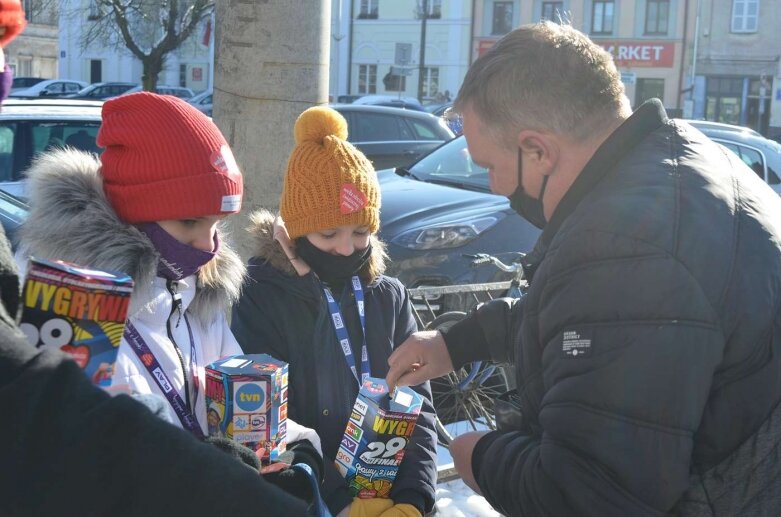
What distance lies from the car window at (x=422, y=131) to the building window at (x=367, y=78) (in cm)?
3603

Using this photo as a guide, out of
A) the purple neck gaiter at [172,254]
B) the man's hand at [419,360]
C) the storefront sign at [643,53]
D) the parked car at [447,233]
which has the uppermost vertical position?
the storefront sign at [643,53]

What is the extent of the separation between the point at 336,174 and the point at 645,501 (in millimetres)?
1535

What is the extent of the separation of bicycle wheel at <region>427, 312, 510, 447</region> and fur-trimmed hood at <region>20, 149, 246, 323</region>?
2.61 meters

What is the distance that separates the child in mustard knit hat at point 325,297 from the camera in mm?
2801

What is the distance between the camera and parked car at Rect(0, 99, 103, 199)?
7.63 meters

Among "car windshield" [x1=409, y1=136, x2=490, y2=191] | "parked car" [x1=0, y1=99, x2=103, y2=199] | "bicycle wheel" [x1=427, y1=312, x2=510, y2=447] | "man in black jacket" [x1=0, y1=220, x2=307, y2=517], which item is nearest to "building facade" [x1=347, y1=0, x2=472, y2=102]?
"car windshield" [x1=409, y1=136, x2=490, y2=191]

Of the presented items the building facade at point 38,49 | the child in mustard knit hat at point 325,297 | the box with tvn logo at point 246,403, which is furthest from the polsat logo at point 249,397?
the building facade at point 38,49

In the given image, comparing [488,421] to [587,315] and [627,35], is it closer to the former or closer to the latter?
Answer: [587,315]

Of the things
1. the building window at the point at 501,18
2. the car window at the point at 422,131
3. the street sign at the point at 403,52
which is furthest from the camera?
the building window at the point at 501,18

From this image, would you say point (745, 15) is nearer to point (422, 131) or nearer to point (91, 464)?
point (422, 131)

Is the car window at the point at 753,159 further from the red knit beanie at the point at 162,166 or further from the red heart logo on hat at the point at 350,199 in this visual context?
the red knit beanie at the point at 162,166

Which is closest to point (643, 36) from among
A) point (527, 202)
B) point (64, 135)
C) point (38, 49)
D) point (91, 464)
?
point (38, 49)

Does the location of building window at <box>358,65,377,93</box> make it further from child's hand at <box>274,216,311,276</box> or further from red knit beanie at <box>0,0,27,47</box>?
red knit beanie at <box>0,0,27,47</box>

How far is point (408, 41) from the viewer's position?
155 feet
